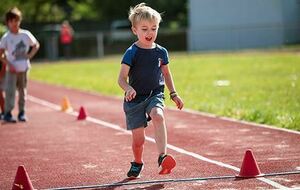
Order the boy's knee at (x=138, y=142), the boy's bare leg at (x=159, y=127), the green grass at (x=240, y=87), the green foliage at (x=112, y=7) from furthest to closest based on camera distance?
the green foliage at (x=112, y=7) → the green grass at (x=240, y=87) → the boy's knee at (x=138, y=142) → the boy's bare leg at (x=159, y=127)

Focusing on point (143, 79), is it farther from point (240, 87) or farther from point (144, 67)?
point (240, 87)

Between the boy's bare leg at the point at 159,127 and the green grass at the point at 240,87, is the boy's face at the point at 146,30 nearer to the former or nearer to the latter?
the boy's bare leg at the point at 159,127

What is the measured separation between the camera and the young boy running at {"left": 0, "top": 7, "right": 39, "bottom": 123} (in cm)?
1361

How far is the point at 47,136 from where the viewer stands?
11.7 m

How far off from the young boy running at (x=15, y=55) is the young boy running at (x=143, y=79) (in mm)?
6435

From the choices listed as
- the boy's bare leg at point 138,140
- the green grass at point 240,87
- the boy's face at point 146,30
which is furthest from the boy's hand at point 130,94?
the green grass at point 240,87

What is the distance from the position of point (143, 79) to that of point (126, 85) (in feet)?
0.93

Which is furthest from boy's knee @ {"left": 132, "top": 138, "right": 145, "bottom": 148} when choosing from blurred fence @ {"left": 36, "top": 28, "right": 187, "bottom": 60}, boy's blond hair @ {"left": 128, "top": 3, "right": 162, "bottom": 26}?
blurred fence @ {"left": 36, "top": 28, "right": 187, "bottom": 60}

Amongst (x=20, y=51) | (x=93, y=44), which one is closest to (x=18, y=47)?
(x=20, y=51)

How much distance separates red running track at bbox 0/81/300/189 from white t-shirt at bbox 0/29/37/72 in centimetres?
122

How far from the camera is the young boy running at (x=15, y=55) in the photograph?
44.7 feet

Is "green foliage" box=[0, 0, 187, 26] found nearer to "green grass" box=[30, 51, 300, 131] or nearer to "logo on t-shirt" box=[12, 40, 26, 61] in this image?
"green grass" box=[30, 51, 300, 131]

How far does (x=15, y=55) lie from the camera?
13.8 metres

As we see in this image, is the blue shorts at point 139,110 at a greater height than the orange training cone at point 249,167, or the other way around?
the blue shorts at point 139,110
